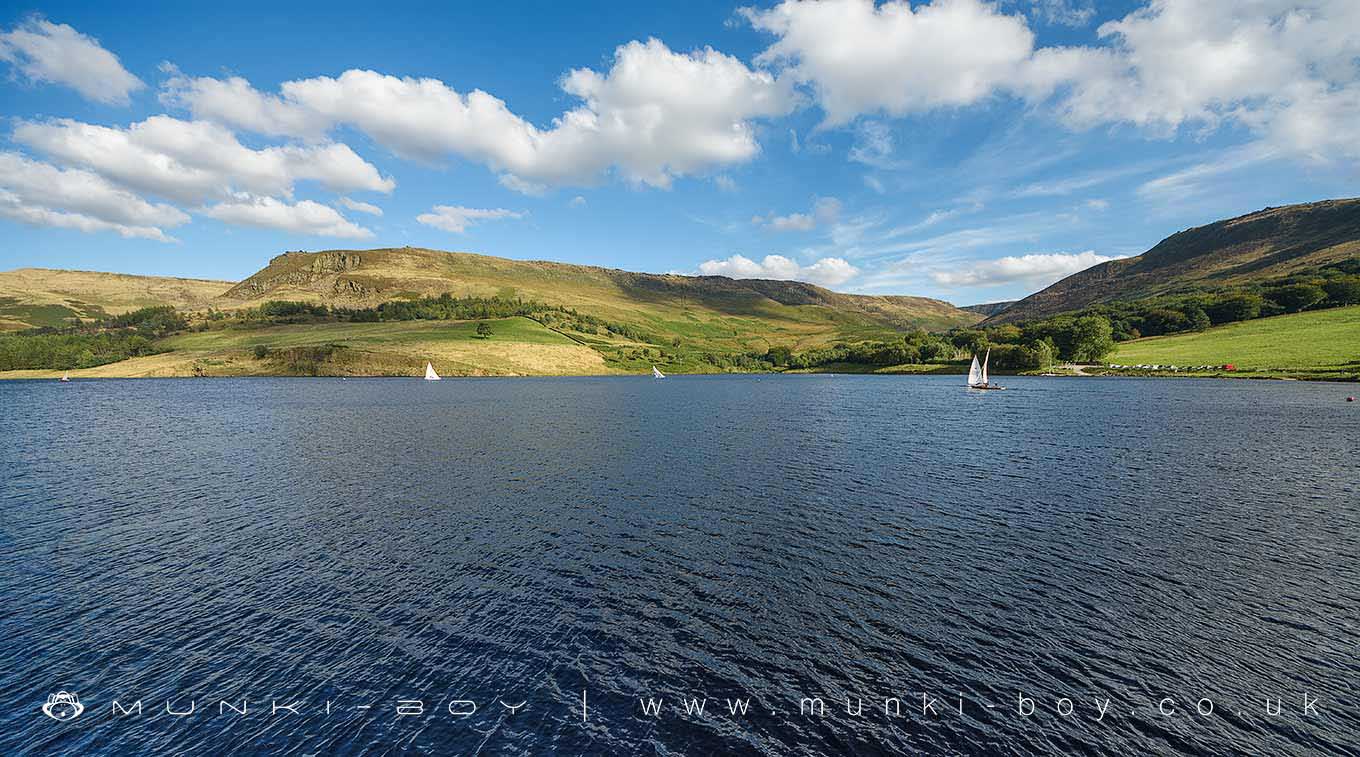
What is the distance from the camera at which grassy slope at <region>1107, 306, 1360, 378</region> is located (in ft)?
460

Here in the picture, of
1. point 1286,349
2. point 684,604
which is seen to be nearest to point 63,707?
point 684,604

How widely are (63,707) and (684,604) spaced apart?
66.9 ft

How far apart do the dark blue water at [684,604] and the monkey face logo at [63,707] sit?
27 centimetres

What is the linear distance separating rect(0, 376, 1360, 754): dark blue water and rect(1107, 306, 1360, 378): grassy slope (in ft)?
456

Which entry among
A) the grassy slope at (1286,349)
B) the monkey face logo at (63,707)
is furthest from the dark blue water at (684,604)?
the grassy slope at (1286,349)

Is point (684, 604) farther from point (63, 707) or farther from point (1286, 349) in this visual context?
point (1286, 349)

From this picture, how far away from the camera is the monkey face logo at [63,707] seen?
15867 millimetres

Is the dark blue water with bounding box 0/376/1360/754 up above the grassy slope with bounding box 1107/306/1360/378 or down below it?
below

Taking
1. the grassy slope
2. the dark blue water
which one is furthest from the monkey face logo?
the grassy slope

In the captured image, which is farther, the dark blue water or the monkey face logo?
the monkey face logo

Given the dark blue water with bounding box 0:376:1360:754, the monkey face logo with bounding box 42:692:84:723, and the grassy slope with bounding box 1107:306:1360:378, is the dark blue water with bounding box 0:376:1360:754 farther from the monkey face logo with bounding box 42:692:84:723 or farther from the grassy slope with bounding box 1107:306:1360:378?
the grassy slope with bounding box 1107:306:1360:378

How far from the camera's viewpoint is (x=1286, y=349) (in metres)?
159

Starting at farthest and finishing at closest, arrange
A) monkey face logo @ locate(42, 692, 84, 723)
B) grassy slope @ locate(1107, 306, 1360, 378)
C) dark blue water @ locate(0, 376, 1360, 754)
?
grassy slope @ locate(1107, 306, 1360, 378)
monkey face logo @ locate(42, 692, 84, 723)
dark blue water @ locate(0, 376, 1360, 754)

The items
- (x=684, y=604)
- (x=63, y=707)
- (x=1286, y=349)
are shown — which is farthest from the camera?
(x=1286, y=349)
